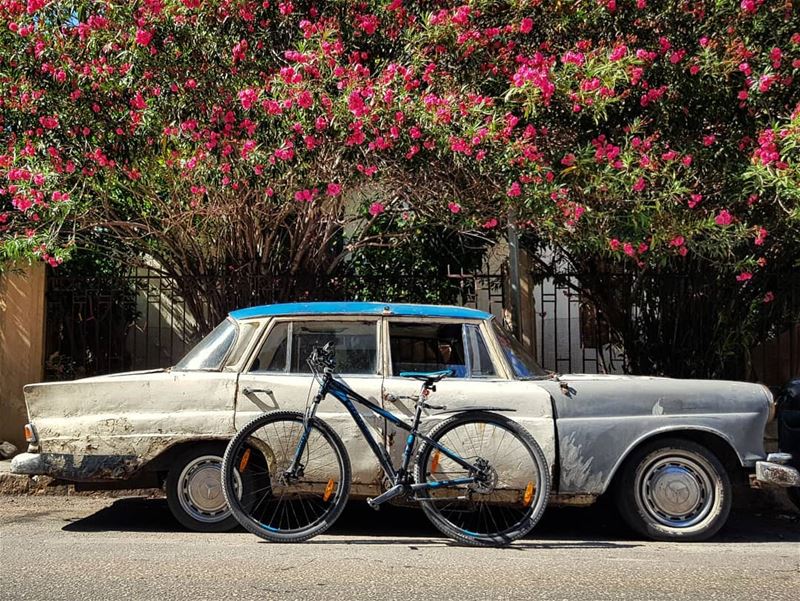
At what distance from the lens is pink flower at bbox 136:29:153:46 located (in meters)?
7.12

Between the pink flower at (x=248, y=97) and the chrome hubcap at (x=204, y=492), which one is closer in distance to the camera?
the chrome hubcap at (x=204, y=492)

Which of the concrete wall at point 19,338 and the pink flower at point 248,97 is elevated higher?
the pink flower at point 248,97

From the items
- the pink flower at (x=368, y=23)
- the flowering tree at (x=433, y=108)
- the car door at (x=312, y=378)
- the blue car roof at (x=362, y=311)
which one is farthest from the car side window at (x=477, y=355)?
the pink flower at (x=368, y=23)

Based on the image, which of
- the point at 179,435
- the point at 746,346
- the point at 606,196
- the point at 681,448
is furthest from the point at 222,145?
the point at 746,346

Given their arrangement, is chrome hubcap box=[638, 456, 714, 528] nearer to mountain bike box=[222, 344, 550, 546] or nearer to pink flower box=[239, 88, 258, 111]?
mountain bike box=[222, 344, 550, 546]

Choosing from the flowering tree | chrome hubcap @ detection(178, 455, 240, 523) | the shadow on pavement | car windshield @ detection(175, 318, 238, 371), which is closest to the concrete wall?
the flowering tree

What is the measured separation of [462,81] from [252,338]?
331cm

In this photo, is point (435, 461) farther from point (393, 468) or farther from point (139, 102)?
point (139, 102)

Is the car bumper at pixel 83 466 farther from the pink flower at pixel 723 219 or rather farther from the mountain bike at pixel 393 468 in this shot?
the pink flower at pixel 723 219

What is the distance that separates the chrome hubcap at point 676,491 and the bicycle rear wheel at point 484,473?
848 mm

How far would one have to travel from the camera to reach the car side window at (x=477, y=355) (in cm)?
595

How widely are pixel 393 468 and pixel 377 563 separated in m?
0.80

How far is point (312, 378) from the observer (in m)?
5.91

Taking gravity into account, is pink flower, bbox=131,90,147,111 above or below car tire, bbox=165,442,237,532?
above
